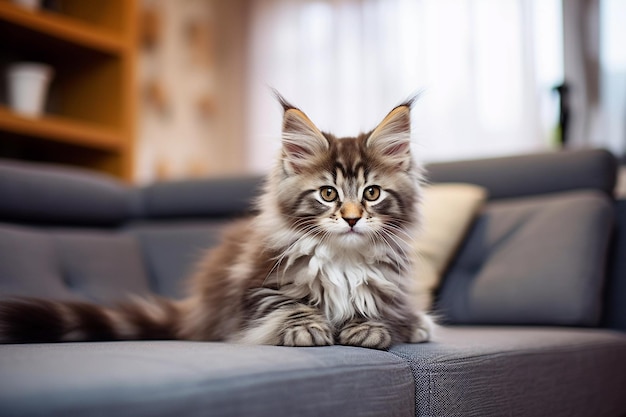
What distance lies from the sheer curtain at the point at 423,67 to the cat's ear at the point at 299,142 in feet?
6.10

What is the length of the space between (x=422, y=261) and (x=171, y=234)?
1.08 metres

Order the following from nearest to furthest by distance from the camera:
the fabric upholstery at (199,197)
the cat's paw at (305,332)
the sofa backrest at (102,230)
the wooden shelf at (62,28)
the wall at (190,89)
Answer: the cat's paw at (305,332), the sofa backrest at (102,230), the fabric upholstery at (199,197), the wooden shelf at (62,28), the wall at (190,89)

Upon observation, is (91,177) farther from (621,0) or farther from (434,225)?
(621,0)

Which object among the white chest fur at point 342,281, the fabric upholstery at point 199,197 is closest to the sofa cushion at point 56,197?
the fabric upholstery at point 199,197

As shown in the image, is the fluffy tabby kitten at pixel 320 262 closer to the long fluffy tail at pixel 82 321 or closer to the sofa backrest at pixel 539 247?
the long fluffy tail at pixel 82 321

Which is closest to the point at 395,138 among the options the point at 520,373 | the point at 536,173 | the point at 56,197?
the point at 520,373

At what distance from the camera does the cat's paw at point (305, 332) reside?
1.32 metres

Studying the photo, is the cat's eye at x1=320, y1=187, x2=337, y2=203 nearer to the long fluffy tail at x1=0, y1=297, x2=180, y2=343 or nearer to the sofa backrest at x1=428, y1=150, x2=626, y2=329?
the long fluffy tail at x1=0, y1=297, x2=180, y2=343

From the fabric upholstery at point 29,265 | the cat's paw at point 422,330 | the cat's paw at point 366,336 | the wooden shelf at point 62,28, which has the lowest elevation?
the cat's paw at point 422,330

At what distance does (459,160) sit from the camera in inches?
101

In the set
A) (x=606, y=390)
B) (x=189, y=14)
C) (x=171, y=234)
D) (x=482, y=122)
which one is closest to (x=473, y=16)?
(x=482, y=122)

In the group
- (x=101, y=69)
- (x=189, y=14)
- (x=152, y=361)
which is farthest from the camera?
(x=189, y=14)

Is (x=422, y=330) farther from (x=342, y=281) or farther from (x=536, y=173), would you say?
(x=536, y=173)

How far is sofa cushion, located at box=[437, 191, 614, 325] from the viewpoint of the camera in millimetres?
2014
